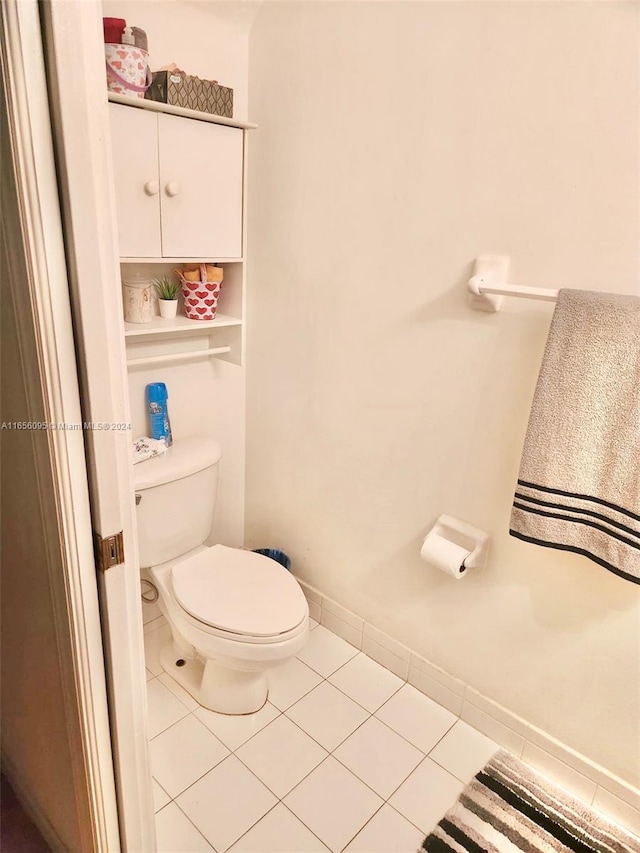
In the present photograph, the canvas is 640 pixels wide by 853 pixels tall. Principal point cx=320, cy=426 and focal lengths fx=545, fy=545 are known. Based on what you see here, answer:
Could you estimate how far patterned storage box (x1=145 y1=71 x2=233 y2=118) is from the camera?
1.48 metres

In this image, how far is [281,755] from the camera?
1578 millimetres

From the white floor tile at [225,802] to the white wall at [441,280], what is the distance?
25.3 inches

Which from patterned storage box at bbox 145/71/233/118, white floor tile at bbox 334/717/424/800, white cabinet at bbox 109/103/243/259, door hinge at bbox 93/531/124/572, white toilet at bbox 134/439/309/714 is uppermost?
patterned storage box at bbox 145/71/233/118

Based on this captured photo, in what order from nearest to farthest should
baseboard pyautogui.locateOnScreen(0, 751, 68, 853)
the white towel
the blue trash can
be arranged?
the white towel
baseboard pyautogui.locateOnScreen(0, 751, 68, 853)
the blue trash can

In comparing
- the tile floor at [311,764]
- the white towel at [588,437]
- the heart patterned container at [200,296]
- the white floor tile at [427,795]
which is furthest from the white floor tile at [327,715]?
the heart patterned container at [200,296]

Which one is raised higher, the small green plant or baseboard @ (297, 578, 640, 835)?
the small green plant

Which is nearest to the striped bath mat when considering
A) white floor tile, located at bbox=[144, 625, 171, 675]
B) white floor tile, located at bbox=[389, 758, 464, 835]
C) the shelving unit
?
white floor tile, located at bbox=[389, 758, 464, 835]

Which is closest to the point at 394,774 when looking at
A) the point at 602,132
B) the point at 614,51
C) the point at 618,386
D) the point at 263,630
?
the point at 263,630

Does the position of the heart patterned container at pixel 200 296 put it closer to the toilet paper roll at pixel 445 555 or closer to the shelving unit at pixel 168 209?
the shelving unit at pixel 168 209

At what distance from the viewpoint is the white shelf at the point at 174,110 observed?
1.40 m

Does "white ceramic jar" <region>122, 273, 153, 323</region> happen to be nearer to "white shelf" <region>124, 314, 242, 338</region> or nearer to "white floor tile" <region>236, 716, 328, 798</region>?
"white shelf" <region>124, 314, 242, 338</region>

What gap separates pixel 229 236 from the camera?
178 centimetres

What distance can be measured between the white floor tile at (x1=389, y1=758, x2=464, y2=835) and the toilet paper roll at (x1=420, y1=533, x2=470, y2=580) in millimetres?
564

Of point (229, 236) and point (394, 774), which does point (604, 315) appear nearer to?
point (229, 236)
